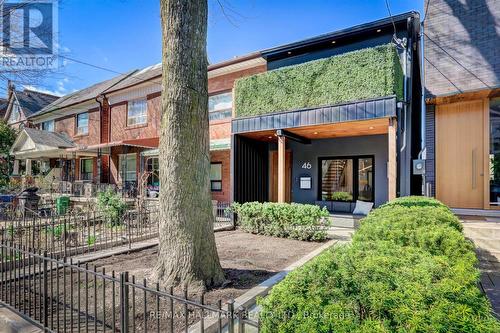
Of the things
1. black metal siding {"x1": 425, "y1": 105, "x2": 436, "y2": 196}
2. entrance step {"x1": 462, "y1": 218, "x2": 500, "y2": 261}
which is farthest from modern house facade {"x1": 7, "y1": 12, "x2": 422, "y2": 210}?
entrance step {"x1": 462, "y1": 218, "x2": 500, "y2": 261}

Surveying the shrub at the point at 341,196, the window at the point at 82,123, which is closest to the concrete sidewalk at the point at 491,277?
the shrub at the point at 341,196

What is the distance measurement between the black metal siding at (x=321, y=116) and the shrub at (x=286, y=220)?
9.54 ft

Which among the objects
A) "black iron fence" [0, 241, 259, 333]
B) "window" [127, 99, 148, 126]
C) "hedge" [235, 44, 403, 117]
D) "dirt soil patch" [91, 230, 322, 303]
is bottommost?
"dirt soil patch" [91, 230, 322, 303]

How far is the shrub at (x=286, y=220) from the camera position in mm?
8328

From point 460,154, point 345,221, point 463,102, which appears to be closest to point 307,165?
point 345,221

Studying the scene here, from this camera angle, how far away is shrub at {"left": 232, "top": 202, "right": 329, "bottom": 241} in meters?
8.33

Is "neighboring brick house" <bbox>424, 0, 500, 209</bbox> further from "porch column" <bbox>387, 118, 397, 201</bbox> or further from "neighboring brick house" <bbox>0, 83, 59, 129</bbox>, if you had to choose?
"neighboring brick house" <bbox>0, 83, 59, 129</bbox>

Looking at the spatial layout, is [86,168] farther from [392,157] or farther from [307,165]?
[392,157]

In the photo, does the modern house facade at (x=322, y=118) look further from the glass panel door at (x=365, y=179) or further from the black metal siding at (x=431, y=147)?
the black metal siding at (x=431, y=147)

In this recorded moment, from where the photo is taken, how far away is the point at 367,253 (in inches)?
107

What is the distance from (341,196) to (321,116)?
15.7ft

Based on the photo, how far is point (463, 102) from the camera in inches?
350

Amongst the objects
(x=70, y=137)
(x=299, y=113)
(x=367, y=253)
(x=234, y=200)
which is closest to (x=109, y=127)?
(x=70, y=137)

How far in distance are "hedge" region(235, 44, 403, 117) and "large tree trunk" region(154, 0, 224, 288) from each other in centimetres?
593
